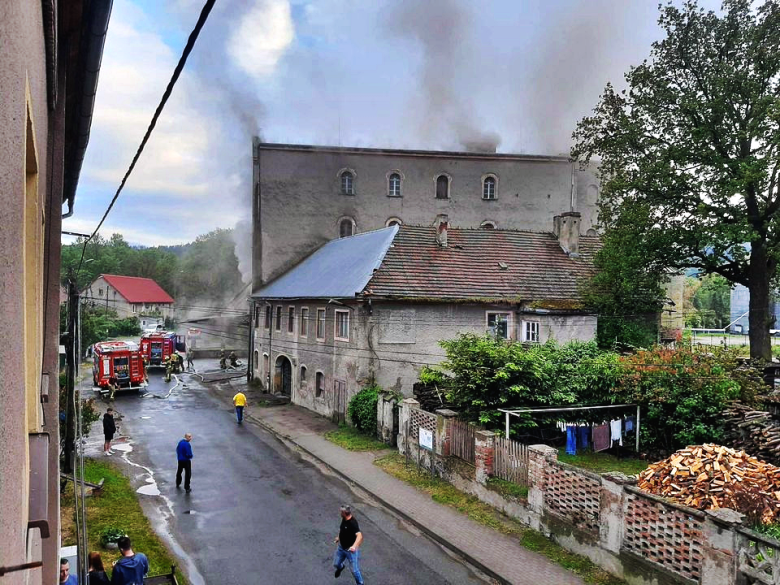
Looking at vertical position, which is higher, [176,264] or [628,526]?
[176,264]

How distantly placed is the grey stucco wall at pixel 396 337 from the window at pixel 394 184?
576 inches

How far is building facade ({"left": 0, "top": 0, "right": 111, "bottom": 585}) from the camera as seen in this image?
2225 mm

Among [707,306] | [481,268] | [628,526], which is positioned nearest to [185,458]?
[628,526]

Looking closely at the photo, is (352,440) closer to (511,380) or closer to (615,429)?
(511,380)

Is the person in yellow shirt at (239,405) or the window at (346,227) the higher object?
the window at (346,227)

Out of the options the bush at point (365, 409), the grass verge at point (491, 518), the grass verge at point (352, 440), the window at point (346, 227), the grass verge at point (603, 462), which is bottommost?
the grass verge at point (352, 440)

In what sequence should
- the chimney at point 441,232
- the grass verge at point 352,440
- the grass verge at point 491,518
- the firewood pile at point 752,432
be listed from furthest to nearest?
1. the chimney at point 441,232
2. the grass verge at point 352,440
3. the firewood pile at point 752,432
4. the grass verge at point 491,518

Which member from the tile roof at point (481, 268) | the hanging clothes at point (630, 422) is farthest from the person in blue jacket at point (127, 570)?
the tile roof at point (481, 268)

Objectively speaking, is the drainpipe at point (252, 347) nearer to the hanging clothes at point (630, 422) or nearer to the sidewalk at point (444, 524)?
the sidewalk at point (444, 524)

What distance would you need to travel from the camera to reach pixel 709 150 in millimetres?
22641

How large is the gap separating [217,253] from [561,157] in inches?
2534

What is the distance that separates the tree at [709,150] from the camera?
71.3ft

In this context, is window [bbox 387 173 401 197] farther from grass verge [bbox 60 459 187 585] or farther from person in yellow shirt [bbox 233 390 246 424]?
grass verge [bbox 60 459 187 585]

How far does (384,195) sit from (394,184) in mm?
1080
